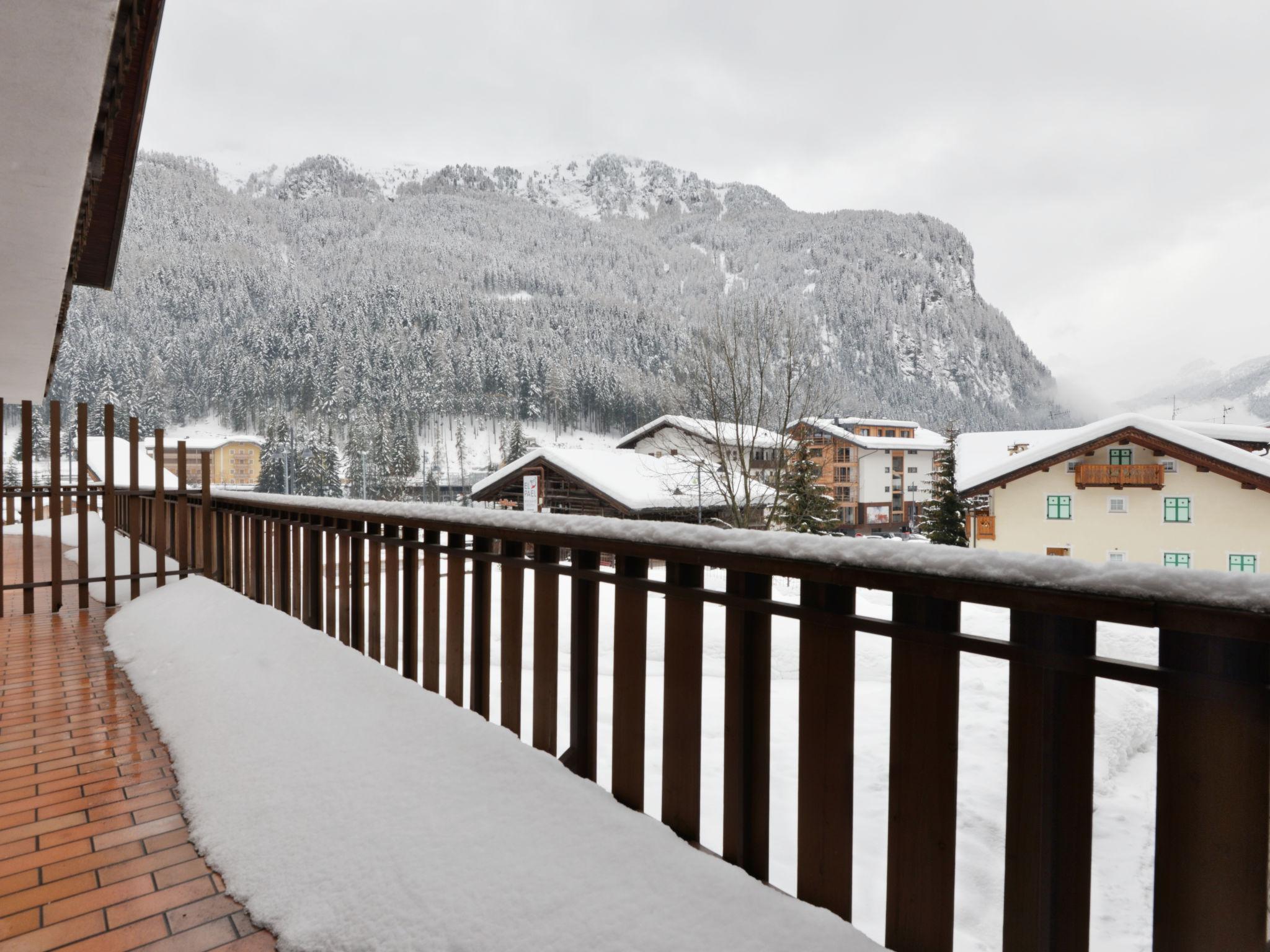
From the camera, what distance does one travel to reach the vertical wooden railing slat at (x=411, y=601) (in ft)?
9.16

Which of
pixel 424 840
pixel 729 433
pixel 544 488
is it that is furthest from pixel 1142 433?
pixel 424 840

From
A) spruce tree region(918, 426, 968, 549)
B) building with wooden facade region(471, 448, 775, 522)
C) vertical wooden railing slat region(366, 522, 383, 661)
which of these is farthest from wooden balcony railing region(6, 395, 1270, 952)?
spruce tree region(918, 426, 968, 549)

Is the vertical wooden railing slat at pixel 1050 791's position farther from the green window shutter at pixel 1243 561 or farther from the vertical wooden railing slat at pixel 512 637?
the green window shutter at pixel 1243 561

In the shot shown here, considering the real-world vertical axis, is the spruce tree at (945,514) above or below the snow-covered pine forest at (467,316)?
below

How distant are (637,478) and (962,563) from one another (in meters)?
20.7

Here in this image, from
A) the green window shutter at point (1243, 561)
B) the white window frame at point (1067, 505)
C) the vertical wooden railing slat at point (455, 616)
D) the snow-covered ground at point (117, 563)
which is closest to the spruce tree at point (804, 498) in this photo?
the white window frame at point (1067, 505)

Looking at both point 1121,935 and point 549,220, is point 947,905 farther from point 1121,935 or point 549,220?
point 549,220

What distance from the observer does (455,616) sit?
8.37 feet

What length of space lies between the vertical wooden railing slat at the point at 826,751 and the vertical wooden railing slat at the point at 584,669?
72 centimetres

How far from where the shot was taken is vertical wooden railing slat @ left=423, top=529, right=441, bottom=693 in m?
2.63

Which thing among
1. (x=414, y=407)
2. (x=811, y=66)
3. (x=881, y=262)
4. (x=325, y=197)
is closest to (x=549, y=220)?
(x=325, y=197)

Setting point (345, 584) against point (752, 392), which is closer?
point (345, 584)

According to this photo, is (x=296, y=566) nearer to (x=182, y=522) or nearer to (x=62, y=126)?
(x=62, y=126)

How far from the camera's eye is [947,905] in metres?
1.16
